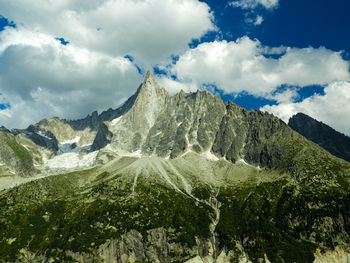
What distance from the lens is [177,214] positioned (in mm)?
197250

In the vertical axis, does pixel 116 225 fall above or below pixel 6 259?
above

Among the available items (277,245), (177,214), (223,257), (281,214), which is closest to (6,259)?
(177,214)

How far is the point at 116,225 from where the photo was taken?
180 meters

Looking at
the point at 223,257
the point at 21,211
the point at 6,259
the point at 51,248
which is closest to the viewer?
the point at 6,259

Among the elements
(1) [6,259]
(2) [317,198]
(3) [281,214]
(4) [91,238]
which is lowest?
(1) [6,259]

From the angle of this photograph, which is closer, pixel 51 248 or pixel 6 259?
pixel 6 259

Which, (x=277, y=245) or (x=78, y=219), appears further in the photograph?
(x=78, y=219)

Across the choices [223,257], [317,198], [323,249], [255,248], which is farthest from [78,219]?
[317,198]

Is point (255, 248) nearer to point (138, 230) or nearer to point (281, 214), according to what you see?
point (281, 214)

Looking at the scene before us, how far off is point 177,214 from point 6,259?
11267 cm

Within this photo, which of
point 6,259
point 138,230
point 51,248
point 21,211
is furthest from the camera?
point 21,211

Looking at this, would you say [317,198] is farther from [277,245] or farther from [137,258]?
[137,258]

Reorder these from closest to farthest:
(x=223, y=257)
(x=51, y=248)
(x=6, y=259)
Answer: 1. (x=6, y=259)
2. (x=51, y=248)
3. (x=223, y=257)

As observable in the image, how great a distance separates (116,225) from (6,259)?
6584 centimetres
